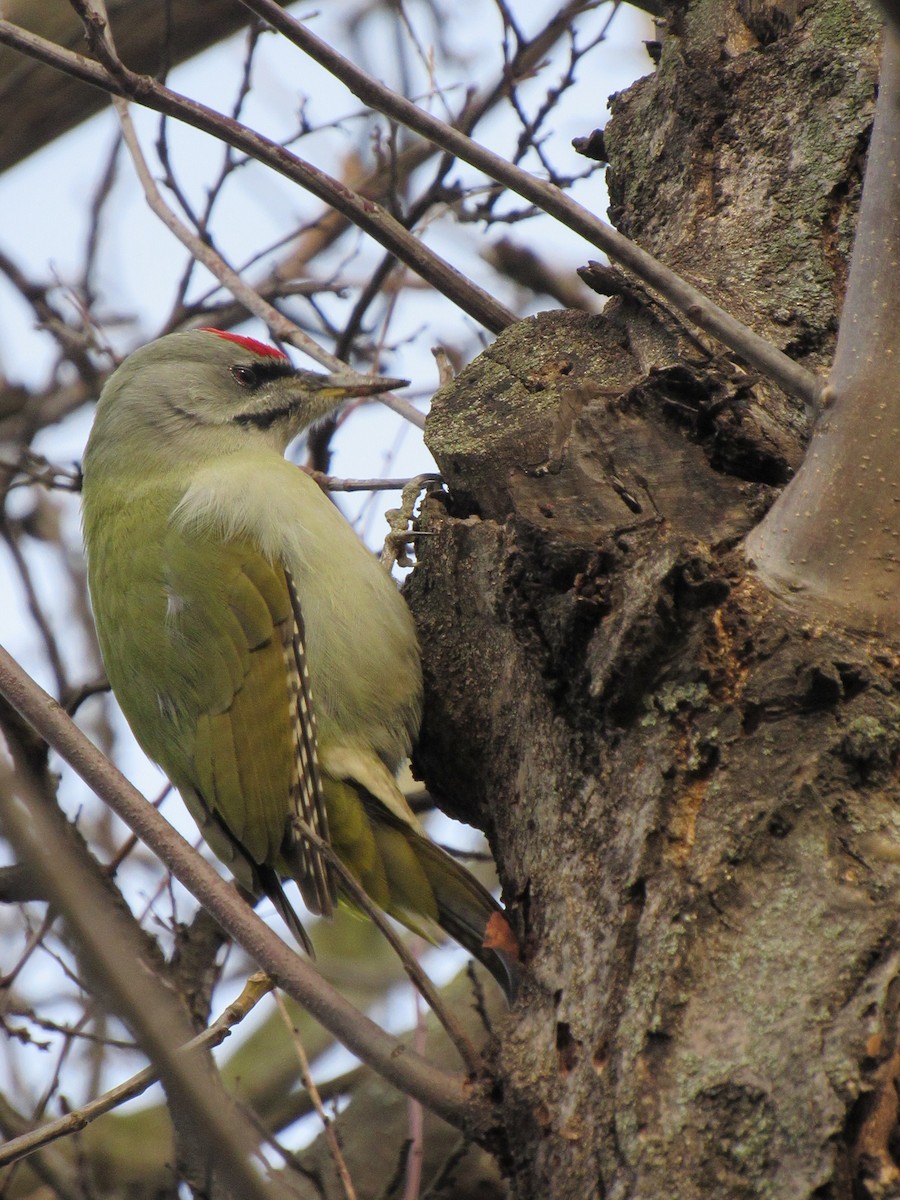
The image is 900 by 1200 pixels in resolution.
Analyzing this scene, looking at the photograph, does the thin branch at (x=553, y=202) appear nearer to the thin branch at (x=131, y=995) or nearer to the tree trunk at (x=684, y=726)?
the tree trunk at (x=684, y=726)

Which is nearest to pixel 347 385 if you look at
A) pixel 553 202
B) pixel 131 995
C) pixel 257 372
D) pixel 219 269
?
pixel 257 372

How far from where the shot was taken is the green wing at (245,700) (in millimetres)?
3256

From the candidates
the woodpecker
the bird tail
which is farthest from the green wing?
the bird tail

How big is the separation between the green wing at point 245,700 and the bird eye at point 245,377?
33.5 inches

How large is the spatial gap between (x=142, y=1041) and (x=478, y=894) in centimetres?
196

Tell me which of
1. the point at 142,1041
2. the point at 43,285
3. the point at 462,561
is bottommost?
the point at 142,1041

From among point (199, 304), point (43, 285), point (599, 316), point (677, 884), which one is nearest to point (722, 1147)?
point (677, 884)

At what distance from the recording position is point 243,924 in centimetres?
186

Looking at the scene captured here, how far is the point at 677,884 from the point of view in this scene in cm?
179

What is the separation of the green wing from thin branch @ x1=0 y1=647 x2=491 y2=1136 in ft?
4.02

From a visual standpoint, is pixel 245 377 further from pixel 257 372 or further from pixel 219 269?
pixel 219 269

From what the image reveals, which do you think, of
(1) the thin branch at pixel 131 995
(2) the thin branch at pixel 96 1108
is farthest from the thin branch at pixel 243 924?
(1) the thin branch at pixel 131 995

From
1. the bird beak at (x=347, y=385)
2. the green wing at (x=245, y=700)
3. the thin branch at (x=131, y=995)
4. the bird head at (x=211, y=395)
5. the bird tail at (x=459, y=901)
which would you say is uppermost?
the bird head at (x=211, y=395)

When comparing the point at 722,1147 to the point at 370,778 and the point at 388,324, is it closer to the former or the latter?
the point at 370,778
